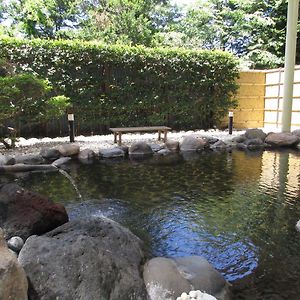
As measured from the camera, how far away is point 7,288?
197cm

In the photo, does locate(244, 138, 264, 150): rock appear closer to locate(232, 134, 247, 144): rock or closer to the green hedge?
locate(232, 134, 247, 144): rock

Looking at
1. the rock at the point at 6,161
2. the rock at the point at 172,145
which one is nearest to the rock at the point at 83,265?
the rock at the point at 6,161

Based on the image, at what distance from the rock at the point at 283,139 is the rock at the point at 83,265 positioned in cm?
757

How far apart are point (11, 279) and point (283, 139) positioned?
8.68m

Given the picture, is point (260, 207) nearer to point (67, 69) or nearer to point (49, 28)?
point (67, 69)

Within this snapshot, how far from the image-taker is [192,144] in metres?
8.86

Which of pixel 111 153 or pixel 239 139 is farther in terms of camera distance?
pixel 239 139

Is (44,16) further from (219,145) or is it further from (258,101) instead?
(219,145)

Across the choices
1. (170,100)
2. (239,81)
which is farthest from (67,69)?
(239,81)

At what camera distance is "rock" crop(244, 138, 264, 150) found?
9.23m

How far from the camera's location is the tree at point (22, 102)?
7609mm

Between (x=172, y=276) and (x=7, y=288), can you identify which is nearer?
(x=7, y=288)

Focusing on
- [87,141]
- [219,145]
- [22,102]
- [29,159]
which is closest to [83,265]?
[29,159]

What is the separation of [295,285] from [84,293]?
1.71 meters
